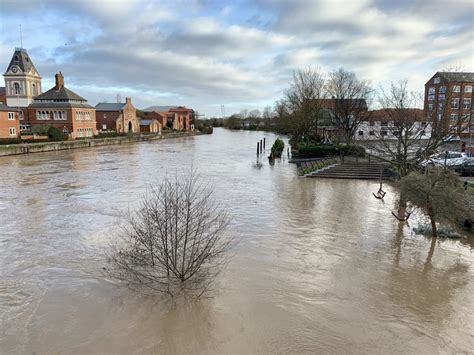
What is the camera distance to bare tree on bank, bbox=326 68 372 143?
34.5 m

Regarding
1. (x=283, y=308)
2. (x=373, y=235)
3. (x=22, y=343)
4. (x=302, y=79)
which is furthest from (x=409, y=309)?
(x=302, y=79)

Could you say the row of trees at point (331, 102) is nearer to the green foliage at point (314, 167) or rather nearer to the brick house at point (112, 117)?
the green foliage at point (314, 167)

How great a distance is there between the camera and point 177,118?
380 ft

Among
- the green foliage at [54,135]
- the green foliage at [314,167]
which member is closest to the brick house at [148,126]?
the green foliage at [54,135]

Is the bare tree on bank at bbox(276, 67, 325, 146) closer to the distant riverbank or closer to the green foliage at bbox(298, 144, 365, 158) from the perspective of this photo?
the green foliage at bbox(298, 144, 365, 158)

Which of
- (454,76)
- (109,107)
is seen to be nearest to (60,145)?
(109,107)

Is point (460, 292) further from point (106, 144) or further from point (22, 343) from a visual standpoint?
point (106, 144)

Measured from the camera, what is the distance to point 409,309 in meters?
7.82

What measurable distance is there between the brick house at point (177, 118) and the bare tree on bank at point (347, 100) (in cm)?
7263

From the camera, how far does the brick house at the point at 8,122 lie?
43.0 m

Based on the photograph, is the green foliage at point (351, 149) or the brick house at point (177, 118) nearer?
the green foliage at point (351, 149)

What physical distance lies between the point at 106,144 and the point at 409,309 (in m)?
54.4

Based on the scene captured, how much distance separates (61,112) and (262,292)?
54.9 m

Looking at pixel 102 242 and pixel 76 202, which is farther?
pixel 76 202
